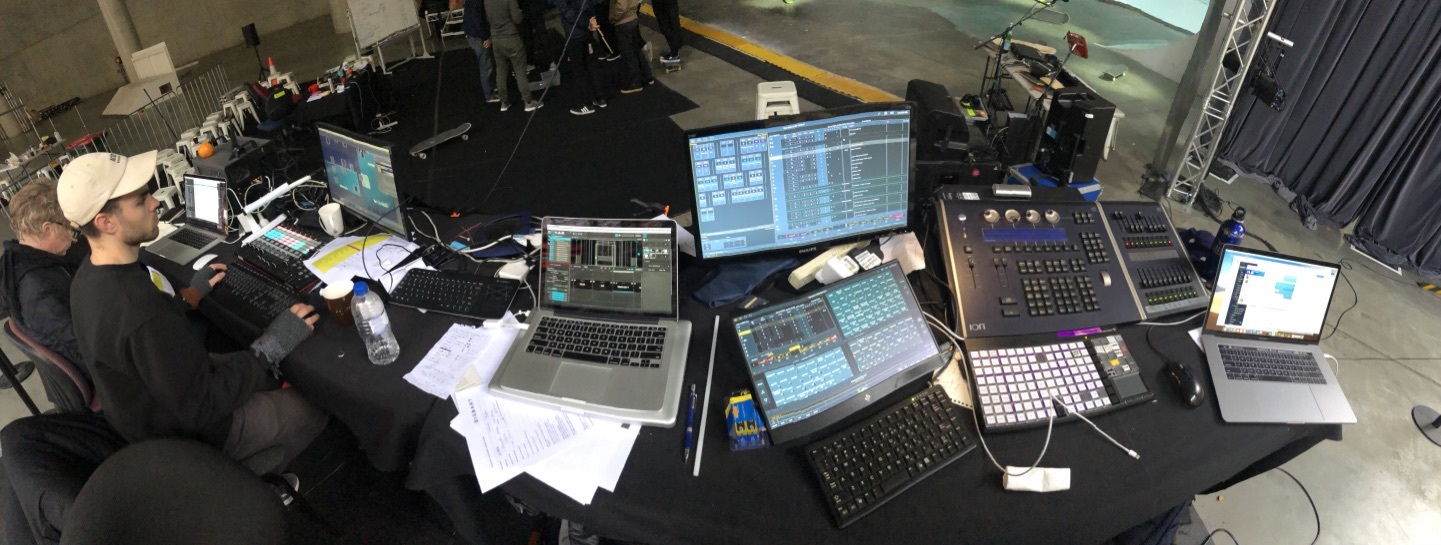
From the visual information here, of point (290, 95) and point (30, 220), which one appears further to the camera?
point (290, 95)

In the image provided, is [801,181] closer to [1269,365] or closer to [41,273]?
[1269,365]

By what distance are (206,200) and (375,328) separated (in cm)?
142

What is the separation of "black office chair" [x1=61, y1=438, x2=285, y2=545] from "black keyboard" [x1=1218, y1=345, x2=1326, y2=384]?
2431 mm

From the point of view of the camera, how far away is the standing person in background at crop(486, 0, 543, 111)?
5.41 m

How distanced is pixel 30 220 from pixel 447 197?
251cm

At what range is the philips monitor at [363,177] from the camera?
2369mm

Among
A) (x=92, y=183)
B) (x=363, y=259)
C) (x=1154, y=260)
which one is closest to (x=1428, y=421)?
(x=1154, y=260)

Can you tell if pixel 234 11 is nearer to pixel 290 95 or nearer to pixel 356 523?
pixel 290 95

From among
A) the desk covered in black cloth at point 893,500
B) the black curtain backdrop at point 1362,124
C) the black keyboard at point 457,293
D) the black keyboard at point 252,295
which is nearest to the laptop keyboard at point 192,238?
the black keyboard at point 252,295

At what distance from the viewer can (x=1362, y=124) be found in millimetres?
4133

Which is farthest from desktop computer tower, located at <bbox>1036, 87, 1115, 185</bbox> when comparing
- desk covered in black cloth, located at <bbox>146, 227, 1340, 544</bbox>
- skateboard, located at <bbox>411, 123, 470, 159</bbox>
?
skateboard, located at <bbox>411, 123, 470, 159</bbox>

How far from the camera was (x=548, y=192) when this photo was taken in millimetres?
4719

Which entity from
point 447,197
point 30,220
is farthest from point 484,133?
point 30,220

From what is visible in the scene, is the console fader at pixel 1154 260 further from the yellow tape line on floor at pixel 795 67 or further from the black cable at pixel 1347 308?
the yellow tape line on floor at pixel 795 67
